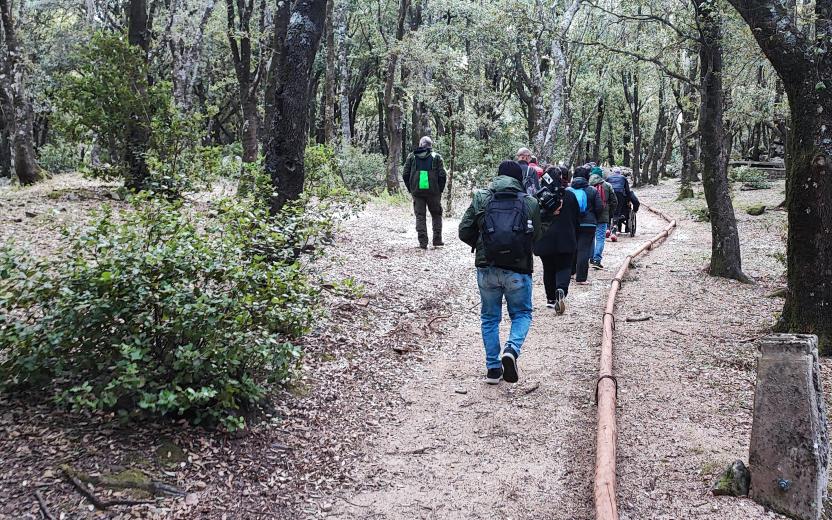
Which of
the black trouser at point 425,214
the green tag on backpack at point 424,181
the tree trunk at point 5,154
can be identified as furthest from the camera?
the tree trunk at point 5,154

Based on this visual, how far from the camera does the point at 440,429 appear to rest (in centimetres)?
539

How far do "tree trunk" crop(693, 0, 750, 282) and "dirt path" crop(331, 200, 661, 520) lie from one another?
4.11 metres

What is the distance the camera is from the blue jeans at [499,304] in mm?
6094

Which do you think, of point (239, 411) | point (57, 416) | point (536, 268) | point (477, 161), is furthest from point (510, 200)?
point (477, 161)

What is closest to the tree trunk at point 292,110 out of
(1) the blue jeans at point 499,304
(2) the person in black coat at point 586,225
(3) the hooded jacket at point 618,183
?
(1) the blue jeans at point 499,304

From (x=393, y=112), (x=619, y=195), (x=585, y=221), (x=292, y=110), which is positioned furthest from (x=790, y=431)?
(x=393, y=112)

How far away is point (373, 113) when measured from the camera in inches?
1722

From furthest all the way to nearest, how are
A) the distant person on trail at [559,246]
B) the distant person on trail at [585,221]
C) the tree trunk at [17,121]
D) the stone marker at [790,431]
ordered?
the tree trunk at [17,121]
the distant person on trail at [585,221]
the distant person on trail at [559,246]
the stone marker at [790,431]

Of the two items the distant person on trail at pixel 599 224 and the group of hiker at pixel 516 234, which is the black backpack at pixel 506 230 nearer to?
the group of hiker at pixel 516 234

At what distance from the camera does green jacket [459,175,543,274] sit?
6.05 m

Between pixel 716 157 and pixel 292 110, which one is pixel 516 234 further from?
pixel 716 157

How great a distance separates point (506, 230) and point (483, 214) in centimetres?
30

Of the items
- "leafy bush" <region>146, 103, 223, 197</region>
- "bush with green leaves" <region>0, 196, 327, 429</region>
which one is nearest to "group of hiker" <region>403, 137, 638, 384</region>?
"bush with green leaves" <region>0, 196, 327, 429</region>

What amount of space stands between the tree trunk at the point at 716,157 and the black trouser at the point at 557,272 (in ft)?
11.4
